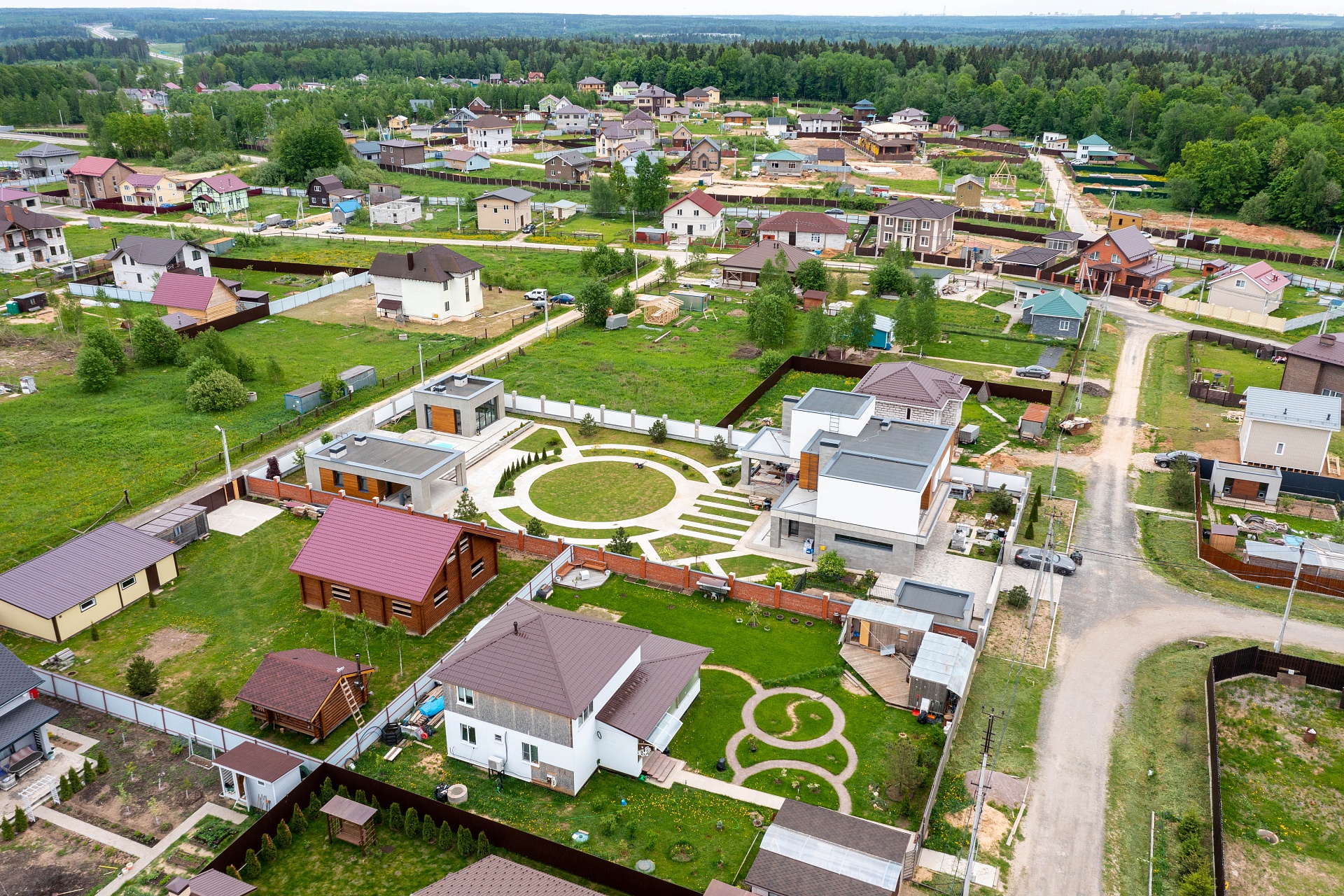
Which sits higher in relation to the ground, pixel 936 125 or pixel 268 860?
pixel 936 125

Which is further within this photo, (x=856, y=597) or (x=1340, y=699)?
(x=856, y=597)

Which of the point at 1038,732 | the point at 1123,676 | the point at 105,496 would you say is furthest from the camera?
the point at 105,496

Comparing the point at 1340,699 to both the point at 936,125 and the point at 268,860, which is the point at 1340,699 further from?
the point at 936,125

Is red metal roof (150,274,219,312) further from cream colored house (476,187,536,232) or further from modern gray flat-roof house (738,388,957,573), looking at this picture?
modern gray flat-roof house (738,388,957,573)

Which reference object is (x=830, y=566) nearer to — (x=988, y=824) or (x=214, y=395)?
(x=988, y=824)

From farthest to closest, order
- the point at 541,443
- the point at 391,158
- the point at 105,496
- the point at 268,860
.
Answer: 1. the point at 391,158
2. the point at 541,443
3. the point at 105,496
4. the point at 268,860

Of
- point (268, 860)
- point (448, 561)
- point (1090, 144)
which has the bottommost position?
point (268, 860)

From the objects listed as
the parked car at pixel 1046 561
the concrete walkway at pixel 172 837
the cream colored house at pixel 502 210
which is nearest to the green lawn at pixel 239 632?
the concrete walkway at pixel 172 837

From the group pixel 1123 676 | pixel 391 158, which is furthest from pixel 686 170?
pixel 1123 676

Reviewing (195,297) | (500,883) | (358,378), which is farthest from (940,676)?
(195,297)
